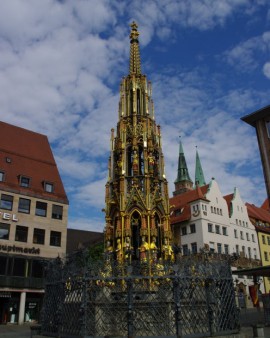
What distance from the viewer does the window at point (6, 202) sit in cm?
3513

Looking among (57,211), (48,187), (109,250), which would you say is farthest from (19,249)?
(109,250)

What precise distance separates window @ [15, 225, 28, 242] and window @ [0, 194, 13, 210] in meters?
2.08

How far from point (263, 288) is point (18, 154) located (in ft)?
113

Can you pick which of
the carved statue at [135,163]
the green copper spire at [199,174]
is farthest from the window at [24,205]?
the green copper spire at [199,174]

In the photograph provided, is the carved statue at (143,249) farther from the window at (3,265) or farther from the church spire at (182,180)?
the church spire at (182,180)

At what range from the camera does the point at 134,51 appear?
26609mm

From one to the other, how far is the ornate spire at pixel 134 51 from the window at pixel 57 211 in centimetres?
1867

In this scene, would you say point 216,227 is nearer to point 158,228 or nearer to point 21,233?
point 21,233

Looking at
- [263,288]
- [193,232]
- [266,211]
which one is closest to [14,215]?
[193,232]

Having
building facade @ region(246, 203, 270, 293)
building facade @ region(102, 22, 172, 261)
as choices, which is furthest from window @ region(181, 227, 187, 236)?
building facade @ region(102, 22, 172, 261)

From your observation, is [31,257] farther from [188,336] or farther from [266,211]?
[266,211]

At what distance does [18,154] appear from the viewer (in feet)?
134

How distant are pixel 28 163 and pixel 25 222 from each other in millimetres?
7616

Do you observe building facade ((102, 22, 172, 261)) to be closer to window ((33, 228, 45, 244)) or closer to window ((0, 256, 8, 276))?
window ((0, 256, 8, 276))
